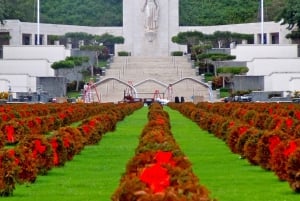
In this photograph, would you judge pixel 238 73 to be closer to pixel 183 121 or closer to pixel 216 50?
pixel 216 50

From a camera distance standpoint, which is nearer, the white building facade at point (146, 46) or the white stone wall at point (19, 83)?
the white stone wall at point (19, 83)

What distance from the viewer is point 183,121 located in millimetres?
35812

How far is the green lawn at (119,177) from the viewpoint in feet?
42.6

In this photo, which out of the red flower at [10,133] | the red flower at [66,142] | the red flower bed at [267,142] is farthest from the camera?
the red flower at [10,133]

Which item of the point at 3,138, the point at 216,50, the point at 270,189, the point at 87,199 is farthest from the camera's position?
the point at 216,50

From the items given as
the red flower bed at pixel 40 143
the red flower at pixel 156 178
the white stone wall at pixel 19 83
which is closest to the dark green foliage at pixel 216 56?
the white stone wall at pixel 19 83

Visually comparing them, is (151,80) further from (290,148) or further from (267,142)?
(290,148)

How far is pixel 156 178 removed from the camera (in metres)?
8.40

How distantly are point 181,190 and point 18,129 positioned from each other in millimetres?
15023

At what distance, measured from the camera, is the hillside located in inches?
3767

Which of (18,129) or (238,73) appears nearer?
(18,129)

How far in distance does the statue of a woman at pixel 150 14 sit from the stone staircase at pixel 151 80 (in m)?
5.65

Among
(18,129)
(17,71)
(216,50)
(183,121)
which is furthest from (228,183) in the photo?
(216,50)

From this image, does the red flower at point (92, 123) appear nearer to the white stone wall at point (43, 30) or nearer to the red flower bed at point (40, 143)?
the red flower bed at point (40, 143)
